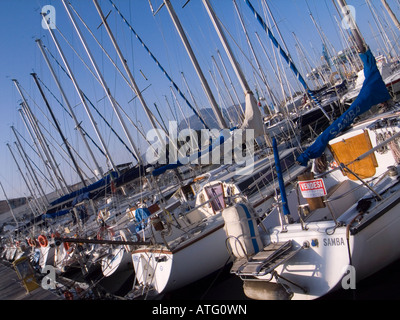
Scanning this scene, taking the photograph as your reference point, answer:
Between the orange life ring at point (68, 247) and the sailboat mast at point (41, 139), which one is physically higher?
the sailboat mast at point (41, 139)

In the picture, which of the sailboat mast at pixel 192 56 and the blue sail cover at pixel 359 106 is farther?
the sailboat mast at pixel 192 56

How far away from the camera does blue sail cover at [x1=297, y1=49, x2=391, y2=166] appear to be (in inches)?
265

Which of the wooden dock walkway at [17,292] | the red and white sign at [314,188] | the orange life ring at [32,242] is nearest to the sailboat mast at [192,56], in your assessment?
the red and white sign at [314,188]

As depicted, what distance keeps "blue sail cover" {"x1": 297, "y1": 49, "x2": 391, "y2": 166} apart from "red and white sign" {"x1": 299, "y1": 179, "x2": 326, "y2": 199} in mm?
1166

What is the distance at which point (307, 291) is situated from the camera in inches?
207

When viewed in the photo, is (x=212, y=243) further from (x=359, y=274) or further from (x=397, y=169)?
(x=397, y=169)

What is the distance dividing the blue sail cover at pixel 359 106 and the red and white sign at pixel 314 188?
117cm

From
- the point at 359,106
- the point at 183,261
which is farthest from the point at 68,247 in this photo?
the point at 359,106

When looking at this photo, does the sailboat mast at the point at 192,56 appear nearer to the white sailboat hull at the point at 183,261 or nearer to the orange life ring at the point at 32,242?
the white sailboat hull at the point at 183,261

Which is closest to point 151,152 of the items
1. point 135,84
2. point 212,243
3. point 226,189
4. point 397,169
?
point 135,84

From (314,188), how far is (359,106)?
104 inches

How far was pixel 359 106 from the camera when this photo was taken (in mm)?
7027

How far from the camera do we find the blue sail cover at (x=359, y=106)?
6.73 meters

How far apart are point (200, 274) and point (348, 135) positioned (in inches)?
207
